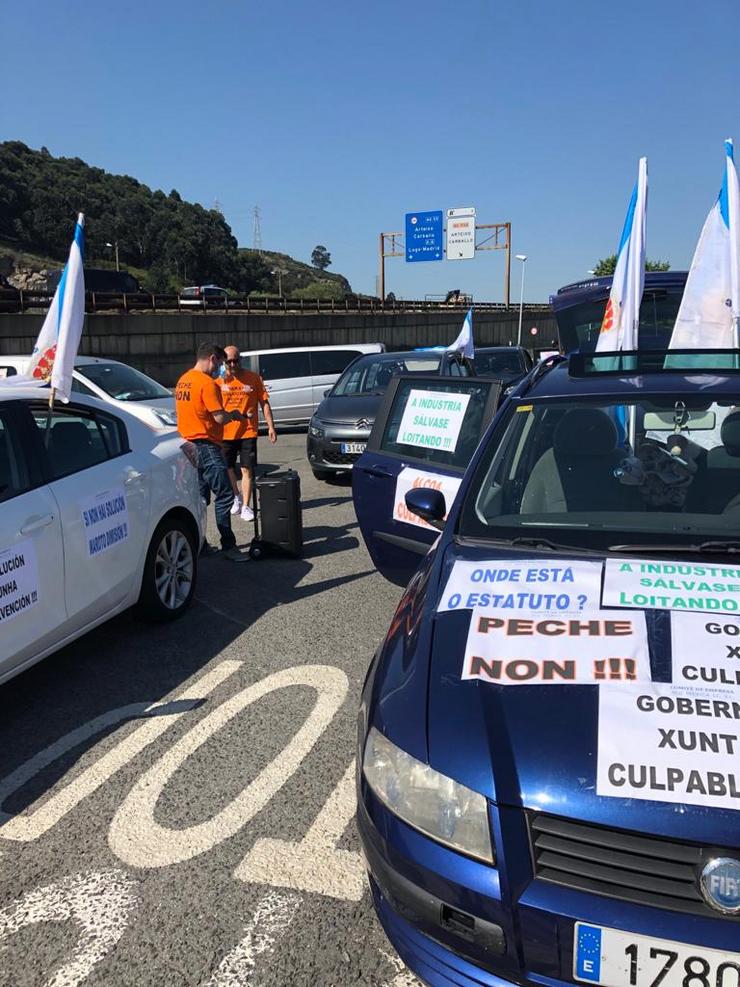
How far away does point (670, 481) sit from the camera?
119 inches

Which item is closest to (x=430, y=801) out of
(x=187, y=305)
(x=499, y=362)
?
(x=499, y=362)

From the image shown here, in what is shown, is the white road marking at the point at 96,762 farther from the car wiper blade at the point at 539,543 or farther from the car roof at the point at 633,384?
the car roof at the point at 633,384

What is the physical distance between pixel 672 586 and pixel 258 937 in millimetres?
1646

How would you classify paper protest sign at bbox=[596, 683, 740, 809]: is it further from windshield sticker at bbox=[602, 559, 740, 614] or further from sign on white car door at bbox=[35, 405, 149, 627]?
sign on white car door at bbox=[35, 405, 149, 627]

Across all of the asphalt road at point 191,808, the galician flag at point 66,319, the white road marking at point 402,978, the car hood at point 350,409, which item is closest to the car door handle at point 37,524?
the asphalt road at point 191,808

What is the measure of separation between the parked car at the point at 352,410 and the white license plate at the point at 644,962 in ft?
24.2

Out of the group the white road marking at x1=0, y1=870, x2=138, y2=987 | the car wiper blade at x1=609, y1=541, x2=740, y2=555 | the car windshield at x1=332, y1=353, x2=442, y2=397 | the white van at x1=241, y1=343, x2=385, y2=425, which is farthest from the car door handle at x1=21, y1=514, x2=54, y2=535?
the white van at x1=241, y1=343, x2=385, y2=425

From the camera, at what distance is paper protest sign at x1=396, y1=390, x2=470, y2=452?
15.8 feet

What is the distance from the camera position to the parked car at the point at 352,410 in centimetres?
→ 970

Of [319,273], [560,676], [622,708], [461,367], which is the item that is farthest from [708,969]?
[319,273]

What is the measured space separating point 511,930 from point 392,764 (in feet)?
1.51

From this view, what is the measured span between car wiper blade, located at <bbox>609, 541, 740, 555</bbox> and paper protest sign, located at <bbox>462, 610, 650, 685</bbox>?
44 centimetres

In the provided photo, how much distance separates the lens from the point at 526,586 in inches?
96.0

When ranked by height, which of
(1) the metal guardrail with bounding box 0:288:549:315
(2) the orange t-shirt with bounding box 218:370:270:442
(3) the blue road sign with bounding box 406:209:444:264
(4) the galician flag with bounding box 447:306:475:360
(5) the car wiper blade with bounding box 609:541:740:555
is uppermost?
(3) the blue road sign with bounding box 406:209:444:264
